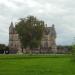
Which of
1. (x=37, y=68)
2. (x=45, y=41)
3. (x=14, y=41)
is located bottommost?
(x=37, y=68)

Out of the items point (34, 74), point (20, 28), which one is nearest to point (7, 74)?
point (34, 74)

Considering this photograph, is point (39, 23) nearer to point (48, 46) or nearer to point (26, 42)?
point (26, 42)

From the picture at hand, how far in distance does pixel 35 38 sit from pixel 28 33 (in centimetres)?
290

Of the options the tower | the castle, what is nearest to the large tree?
the castle

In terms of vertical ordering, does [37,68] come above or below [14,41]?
below

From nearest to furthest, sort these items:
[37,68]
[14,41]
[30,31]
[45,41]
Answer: [37,68], [30,31], [45,41], [14,41]

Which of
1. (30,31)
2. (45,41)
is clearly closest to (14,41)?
(45,41)

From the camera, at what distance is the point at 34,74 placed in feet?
61.1

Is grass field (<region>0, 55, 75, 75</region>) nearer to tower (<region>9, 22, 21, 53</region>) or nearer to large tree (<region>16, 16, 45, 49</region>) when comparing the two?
large tree (<region>16, 16, 45, 49</region>)

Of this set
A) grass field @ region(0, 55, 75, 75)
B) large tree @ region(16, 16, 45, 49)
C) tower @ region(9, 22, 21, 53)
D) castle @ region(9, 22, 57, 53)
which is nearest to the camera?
grass field @ region(0, 55, 75, 75)

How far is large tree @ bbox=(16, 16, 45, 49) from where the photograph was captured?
96938mm

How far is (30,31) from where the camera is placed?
98812mm

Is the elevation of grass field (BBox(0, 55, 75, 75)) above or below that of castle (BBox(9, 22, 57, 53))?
below

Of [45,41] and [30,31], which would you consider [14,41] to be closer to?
[45,41]
